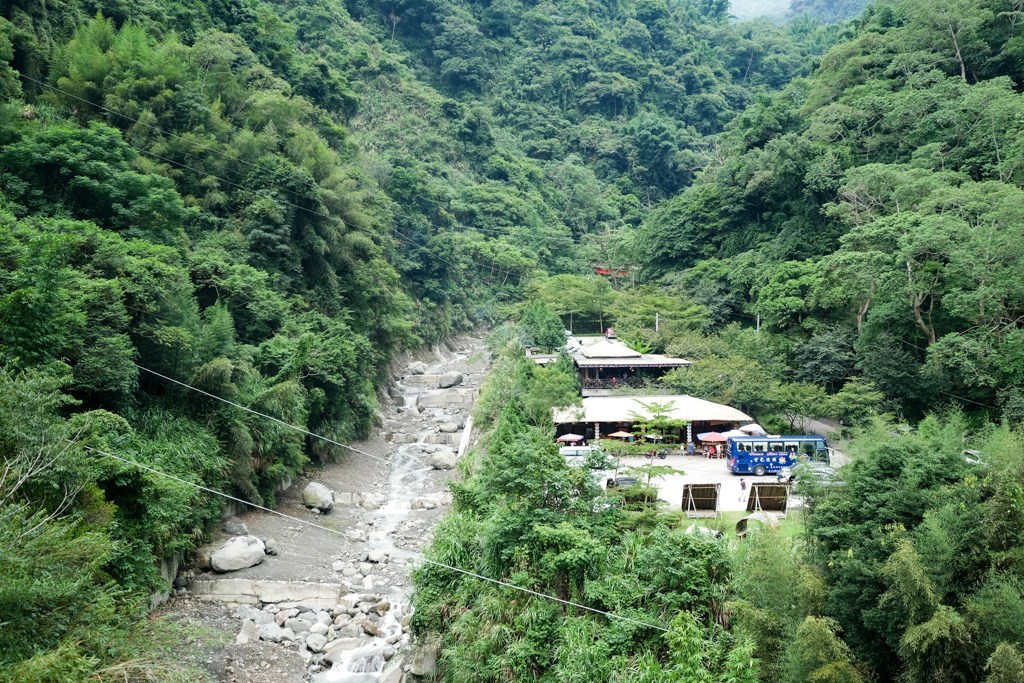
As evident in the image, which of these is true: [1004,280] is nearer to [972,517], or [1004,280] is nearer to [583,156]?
[972,517]

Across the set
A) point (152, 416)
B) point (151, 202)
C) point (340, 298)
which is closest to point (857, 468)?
point (152, 416)

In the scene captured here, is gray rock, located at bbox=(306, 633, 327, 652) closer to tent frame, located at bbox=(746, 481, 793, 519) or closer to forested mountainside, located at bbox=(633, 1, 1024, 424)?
tent frame, located at bbox=(746, 481, 793, 519)

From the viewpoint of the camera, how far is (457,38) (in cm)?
6381

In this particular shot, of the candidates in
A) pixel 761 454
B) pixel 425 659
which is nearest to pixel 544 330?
pixel 761 454

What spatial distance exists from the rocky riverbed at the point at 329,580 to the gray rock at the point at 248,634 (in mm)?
20

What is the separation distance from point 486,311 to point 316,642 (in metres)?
33.4

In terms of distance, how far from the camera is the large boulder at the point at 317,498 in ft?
62.5

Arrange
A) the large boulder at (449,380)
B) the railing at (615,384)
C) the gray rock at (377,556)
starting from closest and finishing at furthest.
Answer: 1. the gray rock at (377,556)
2. the railing at (615,384)
3. the large boulder at (449,380)

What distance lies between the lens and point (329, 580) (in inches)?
600

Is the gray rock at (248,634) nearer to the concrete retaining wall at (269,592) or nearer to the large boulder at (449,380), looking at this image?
the concrete retaining wall at (269,592)

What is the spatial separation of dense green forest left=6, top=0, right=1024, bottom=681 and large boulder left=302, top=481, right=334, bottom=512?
3.32 ft

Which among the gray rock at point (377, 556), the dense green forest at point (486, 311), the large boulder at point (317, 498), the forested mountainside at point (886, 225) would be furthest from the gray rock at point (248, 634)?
the forested mountainside at point (886, 225)

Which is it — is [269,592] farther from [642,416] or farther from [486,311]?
[486,311]

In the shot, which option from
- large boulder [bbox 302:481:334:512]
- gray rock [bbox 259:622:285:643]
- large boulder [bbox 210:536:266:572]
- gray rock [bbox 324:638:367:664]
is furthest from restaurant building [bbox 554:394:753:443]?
gray rock [bbox 259:622:285:643]
